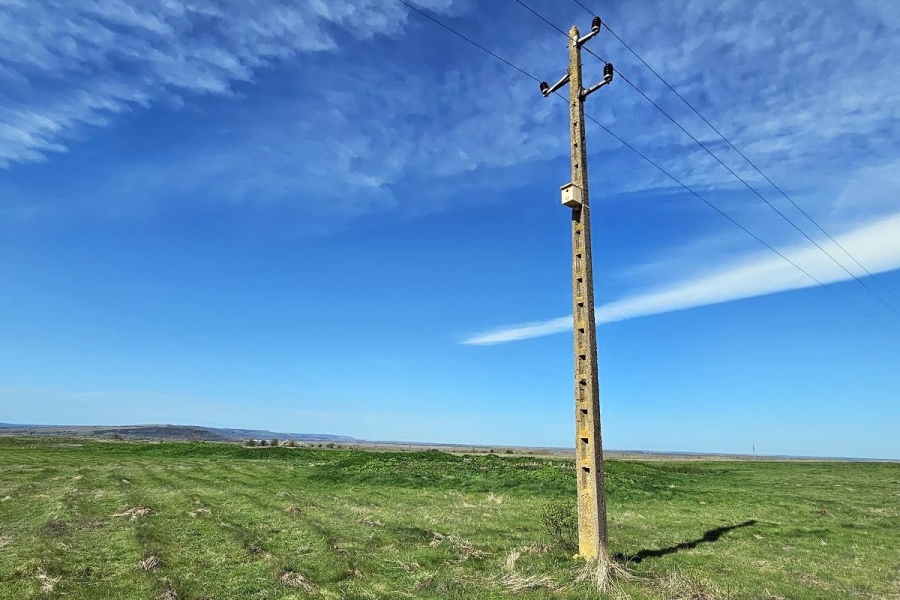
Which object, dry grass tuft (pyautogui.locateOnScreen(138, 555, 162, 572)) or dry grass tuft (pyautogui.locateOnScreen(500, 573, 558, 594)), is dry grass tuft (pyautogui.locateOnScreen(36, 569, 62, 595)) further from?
dry grass tuft (pyautogui.locateOnScreen(500, 573, 558, 594))

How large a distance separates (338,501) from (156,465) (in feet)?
75.9

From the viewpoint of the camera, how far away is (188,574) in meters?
12.1

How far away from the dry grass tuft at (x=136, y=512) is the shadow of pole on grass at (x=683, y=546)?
55.5 feet

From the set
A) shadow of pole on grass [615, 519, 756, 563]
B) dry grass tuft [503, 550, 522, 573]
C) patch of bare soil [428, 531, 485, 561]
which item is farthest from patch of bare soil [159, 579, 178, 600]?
shadow of pole on grass [615, 519, 756, 563]

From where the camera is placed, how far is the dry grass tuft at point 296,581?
1138 cm

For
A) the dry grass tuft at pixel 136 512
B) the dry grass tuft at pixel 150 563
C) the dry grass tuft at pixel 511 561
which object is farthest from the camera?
the dry grass tuft at pixel 136 512

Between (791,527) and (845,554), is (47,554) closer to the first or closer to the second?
(845,554)

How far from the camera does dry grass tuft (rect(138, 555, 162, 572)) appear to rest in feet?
40.7

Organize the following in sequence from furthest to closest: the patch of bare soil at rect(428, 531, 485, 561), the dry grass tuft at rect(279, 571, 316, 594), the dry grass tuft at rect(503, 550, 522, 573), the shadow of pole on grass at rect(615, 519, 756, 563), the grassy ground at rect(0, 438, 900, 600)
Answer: the patch of bare soil at rect(428, 531, 485, 561)
the shadow of pole on grass at rect(615, 519, 756, 563)
the dry grass tuft at rect(503, 550, 522, 573)
the grassy ground at rect(0, 438, 900, 600)
the dry grass tuft at rect(279, 571, 316, 594)

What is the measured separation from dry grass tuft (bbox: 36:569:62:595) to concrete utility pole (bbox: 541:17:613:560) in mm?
11819

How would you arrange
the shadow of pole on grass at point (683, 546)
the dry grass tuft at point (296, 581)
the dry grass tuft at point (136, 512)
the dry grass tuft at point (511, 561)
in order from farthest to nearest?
1. the dry grass tuft at point (136, 512)
2. the shadow of pole on grass at point (683, 546)
3. the dry grass tuft at point (511, 561)
4. the dry grass tuft at point (296, 581)

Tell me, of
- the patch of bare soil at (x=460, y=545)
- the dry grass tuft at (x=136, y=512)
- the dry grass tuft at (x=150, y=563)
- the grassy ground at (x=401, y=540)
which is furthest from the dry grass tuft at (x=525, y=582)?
the dry grass tuft at (x=136, y=512)

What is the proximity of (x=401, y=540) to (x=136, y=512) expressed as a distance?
1073 cm

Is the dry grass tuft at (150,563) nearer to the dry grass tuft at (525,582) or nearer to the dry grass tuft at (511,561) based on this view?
the dry grass tuft at (525,582)
